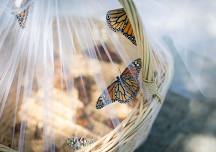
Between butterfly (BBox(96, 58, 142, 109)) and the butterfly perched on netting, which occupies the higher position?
the butterfly perched on netting

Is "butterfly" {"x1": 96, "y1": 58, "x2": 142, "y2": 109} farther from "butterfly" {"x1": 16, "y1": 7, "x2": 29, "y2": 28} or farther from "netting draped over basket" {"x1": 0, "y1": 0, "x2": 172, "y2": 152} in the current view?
"butterfly" {"x1": 16, "y1": 7, "x2": 29, "y2": 28}

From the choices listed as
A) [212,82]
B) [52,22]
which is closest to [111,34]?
[52,22]

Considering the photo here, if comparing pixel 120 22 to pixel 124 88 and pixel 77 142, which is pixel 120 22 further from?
pixel 77 142

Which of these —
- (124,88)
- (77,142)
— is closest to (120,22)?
(124,88)

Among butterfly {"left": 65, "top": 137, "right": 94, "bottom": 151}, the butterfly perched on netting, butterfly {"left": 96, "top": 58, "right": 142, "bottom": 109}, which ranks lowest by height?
butterfly {"left": 65, "top": 137, "right": 94, "bottom": 151}

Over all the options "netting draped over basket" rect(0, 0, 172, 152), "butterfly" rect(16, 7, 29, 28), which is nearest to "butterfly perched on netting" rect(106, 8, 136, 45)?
"netting draped over basket" rect(0, 0, 172, 152)
